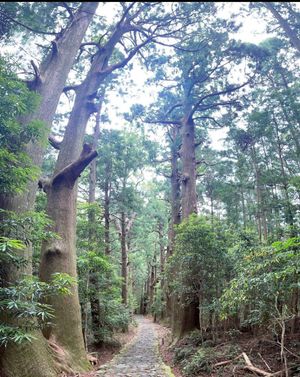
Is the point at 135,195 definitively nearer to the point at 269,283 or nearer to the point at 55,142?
the point at 55,142

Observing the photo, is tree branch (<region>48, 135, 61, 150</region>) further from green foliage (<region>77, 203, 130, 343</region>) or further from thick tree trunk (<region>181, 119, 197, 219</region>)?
thick tree trunk (<region>181, 119, 197, 219</region>)

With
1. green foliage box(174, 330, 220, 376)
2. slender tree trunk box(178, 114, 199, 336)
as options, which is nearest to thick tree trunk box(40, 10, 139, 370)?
green foliage box(174, 330, 220, 376)

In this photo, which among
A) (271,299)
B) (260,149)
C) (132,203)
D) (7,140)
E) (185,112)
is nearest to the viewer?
(7,140)

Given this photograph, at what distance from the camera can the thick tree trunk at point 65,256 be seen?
6480mm

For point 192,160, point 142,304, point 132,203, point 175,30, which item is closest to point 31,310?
point 175,30

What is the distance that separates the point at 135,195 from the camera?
51.7 feet

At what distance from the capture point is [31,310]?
3875mm

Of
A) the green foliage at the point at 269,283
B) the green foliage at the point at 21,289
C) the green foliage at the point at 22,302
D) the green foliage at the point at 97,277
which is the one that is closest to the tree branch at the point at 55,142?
the green foliage at the point at 97,277

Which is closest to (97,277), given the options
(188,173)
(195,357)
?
(195,357)

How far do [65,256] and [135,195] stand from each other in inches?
350

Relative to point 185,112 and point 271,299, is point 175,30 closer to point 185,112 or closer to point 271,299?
point 185,112

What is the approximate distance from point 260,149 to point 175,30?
737 cm

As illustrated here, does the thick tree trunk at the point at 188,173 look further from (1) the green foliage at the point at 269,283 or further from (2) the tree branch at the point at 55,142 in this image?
(1) the green foliage at the point at 269,283

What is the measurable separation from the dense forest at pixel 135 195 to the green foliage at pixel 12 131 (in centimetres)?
2
